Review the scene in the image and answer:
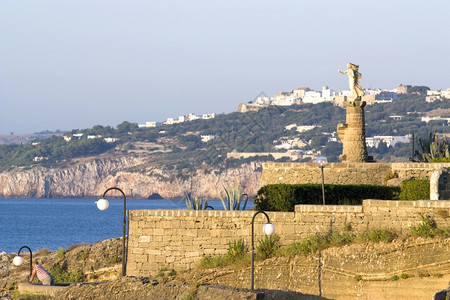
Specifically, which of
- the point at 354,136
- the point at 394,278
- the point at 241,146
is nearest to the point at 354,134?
the point at 354,136

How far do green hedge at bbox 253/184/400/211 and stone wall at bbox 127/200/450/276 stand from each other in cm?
140

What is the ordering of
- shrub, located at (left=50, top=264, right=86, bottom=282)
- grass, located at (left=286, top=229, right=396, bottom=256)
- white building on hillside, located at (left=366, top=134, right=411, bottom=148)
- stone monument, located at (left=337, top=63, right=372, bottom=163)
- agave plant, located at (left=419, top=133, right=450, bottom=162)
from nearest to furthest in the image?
grass, located at (left=286, top=229, right=396, bottom=256) < shrub, located at (left=50, top=264, right=86, bottom=282) < stone monument, located at (left=337, top=63, right=372, bottom=163) < agave plant, located at (left=419, top=133, right=450, bottom=162) < white building on hillside, located at (left=366, top=134, right=411, bottom=148)

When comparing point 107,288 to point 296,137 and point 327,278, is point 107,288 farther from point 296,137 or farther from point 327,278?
point 296,137

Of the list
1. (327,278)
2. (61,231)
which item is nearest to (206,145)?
(61,231)

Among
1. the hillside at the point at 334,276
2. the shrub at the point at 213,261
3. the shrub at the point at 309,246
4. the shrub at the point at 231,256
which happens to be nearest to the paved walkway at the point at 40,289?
the hillside at the point at 334,276

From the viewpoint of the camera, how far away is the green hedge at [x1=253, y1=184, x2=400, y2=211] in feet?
100

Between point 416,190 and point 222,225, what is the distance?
614cm

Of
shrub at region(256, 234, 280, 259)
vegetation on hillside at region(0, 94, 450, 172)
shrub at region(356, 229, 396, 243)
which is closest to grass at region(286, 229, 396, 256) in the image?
shrub at region(356, 229, 396, 243)

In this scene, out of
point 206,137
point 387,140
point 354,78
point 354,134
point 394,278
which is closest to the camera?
point 394,278

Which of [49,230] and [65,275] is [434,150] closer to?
[65,275]

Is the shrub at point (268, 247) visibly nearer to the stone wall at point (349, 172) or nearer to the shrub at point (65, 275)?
the stone wall at point (349, 172)

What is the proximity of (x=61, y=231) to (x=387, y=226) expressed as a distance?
7536 centimetres

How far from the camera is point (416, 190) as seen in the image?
31297 millimetres

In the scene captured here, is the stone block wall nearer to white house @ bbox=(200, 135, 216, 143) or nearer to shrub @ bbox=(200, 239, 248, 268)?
shrub @ bbox=(200, 239, 248, 268)
